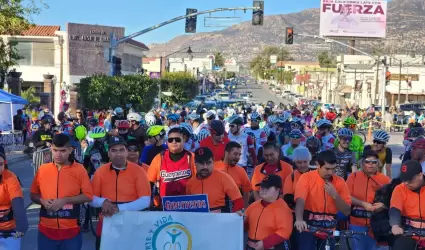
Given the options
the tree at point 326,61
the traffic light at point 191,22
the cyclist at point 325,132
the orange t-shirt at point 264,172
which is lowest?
the orange t-shirt at point 264,172

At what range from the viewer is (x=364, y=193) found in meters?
7.90

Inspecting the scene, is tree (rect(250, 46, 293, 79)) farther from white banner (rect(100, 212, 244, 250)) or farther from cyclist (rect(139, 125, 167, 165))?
white banner (rect(100, 212, 244, 250))

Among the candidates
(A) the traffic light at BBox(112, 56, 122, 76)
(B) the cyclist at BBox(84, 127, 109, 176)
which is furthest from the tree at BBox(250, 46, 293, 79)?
(B) the cyclist at BBox(84, 127, 109, 176)

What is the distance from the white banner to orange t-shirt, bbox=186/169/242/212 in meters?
0.75

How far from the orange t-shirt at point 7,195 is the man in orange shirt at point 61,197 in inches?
11.6

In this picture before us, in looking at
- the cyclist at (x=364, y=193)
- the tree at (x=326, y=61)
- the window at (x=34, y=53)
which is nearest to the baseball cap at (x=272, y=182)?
the cyclist at (x=364, y=193)

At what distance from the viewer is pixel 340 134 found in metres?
11.4

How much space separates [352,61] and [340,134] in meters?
88.3

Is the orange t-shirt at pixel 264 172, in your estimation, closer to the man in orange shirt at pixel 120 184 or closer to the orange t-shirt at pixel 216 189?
the orange t-shirt at pixel 216 189

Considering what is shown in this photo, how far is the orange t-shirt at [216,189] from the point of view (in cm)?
742

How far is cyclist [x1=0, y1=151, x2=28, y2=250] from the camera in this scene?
6691 millimetres

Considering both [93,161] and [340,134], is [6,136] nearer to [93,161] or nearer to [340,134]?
[93,161]

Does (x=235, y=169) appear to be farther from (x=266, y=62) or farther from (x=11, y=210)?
(x=266, y=62)

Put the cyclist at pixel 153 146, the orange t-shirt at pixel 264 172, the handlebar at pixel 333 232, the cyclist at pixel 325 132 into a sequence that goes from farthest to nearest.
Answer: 1. the cyclist at pixel 325 132
2. the cyclist at pixel 153 146
3. the orange t-shirt at pixel 264 172
4. the handlebar at pixel 333 232
